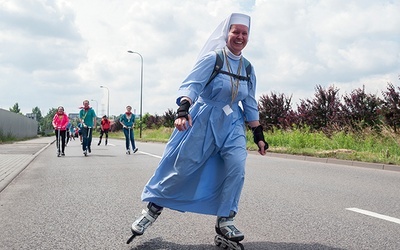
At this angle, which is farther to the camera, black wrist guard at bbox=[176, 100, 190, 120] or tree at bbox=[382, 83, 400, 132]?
tree at bbox=[382, 83, 400, 132]

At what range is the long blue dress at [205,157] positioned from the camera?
3742 mm

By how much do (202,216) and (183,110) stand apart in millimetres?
2052

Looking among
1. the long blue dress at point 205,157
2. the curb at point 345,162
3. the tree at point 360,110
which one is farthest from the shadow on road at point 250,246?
the tree at point 360,110

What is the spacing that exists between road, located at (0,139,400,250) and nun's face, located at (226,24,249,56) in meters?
1.66

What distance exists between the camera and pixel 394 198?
684 cm

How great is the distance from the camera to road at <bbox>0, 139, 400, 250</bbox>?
4.14 meters

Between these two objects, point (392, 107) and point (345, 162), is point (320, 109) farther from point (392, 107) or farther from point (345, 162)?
point (345, 162)

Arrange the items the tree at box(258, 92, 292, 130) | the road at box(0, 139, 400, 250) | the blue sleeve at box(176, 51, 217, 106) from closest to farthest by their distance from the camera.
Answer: the blue sleeve at box(176, 51, 217, 106) → the road at box(0, 139, 400, 250) → the tree at box(258, 92, 292, 130)

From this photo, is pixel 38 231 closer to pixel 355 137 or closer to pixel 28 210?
pixel 28 210

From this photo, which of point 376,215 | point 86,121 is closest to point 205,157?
point 376,215

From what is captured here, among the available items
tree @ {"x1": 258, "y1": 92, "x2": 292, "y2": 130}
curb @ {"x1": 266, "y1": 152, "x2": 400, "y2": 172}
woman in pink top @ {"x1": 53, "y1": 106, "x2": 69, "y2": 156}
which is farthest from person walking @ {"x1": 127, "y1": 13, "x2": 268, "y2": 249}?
tree @ {"x1": 258, "y1": 92, "x2": 292, "y2": 130}

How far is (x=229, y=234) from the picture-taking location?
12.0 feet

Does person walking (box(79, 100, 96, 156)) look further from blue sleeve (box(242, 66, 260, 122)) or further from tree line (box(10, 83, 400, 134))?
blue sleeve (box(242, 66, 260, 122))

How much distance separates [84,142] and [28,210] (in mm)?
10660
